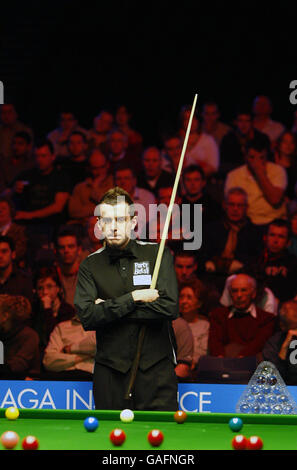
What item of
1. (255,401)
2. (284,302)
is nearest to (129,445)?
(255,401)

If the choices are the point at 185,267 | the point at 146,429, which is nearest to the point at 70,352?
the point at 185,267

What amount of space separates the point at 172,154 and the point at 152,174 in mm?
242

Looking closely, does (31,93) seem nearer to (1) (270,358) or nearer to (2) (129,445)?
(1) (270,358)

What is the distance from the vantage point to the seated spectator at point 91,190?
6.57 meters

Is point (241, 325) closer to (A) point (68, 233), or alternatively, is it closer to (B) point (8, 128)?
(A) point (68, 233)

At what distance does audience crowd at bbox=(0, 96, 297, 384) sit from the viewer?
576 cm

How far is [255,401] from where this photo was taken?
4.55m

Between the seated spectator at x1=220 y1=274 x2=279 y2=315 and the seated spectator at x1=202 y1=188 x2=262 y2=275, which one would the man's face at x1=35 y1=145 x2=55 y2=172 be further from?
the seated spectator at x1=220 y1=274 x2=279 y2=315

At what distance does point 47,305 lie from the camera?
20.3 feet

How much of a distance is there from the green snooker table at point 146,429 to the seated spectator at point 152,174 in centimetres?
366

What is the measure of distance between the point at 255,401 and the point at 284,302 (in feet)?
4.94

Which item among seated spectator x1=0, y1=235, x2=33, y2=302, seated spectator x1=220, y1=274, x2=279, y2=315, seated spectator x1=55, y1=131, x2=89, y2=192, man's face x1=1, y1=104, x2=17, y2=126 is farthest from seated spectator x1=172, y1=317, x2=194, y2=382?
man's face x1=1, y1=104, x2=17, y2=126

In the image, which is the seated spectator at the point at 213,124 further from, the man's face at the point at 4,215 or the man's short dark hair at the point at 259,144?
the man's face at the point at 4,215

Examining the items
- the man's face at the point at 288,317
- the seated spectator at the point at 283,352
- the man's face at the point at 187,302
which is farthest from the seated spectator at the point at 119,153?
the seated spectator at the point at 283,352
